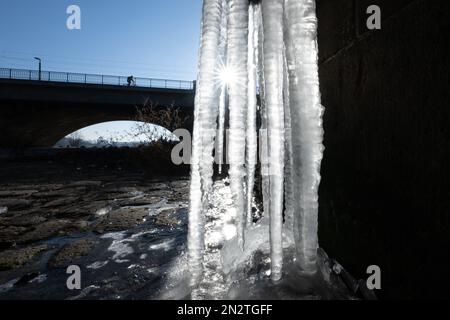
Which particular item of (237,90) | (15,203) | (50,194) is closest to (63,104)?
(50,194)

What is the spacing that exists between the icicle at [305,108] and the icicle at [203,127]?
0.49 m

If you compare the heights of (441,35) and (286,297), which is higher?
(441,35)

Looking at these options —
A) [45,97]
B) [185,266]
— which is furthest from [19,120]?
[185,266]

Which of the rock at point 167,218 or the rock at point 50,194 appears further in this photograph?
the rock at point 50,194

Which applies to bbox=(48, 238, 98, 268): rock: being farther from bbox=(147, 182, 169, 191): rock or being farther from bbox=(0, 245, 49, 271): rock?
bbox=(147, 182, 169, 191): rock

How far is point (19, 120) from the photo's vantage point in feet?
70.3

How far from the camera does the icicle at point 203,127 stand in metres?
1.82

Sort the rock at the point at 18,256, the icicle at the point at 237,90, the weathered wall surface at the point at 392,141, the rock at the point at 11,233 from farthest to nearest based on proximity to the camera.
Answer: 1. the rock at the point at 11,233
2. the rock at the point at 18,256
3. the icicle at the point at 237,90
4. the weathered wall surface at the point at 392,141

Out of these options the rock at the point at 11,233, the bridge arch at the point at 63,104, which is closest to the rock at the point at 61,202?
the rock at the point at 11,233

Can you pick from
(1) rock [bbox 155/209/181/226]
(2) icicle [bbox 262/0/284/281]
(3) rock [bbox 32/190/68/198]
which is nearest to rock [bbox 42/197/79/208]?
(3) rock [bbox 32/190/68/198]

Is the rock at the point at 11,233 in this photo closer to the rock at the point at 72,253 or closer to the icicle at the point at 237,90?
the rock at the point at 72,253

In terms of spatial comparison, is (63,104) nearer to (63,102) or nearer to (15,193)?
(63,102)
